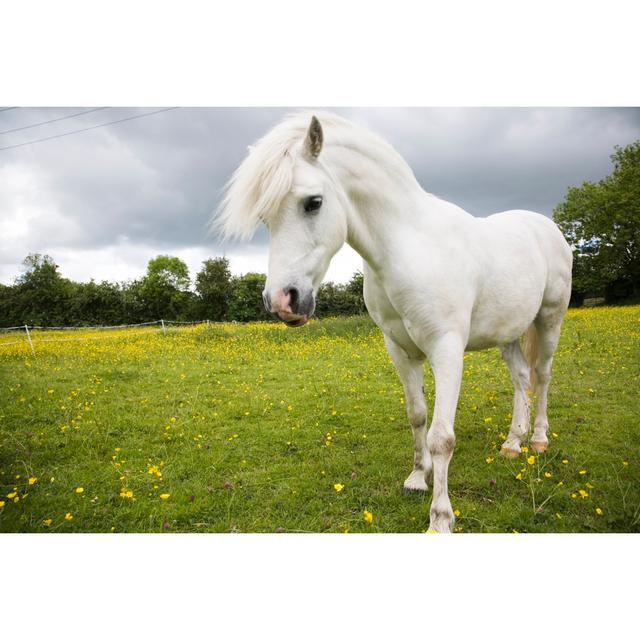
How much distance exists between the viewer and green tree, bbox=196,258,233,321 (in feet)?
17.0

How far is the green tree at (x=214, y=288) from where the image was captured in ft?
17.0

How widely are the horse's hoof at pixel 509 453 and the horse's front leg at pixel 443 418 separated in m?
1.31

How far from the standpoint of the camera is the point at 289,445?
12.3ft

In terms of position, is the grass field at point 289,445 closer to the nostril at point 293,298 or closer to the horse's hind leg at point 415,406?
the horse's hind leg at point 415,406

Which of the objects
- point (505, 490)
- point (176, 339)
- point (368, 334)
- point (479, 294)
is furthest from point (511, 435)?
point (176, 339)

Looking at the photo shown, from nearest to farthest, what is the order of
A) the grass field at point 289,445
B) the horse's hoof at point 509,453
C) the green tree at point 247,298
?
the grass field at point 289,445
the horse's hoof at point 509,453
the green tree at point 247,298

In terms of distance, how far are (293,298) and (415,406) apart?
4.77ft

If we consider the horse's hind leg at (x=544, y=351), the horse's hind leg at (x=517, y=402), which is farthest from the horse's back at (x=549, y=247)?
the horse's hind leg at (x=517, y=402)

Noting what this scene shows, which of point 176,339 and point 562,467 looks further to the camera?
point 176,339

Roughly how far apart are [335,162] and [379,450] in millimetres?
2438

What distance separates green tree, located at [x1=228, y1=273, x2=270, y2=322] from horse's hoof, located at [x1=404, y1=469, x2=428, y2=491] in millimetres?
3007

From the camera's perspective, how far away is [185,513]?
2568 millimetres

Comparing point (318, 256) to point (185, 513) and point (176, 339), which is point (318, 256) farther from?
point (176, 339)
